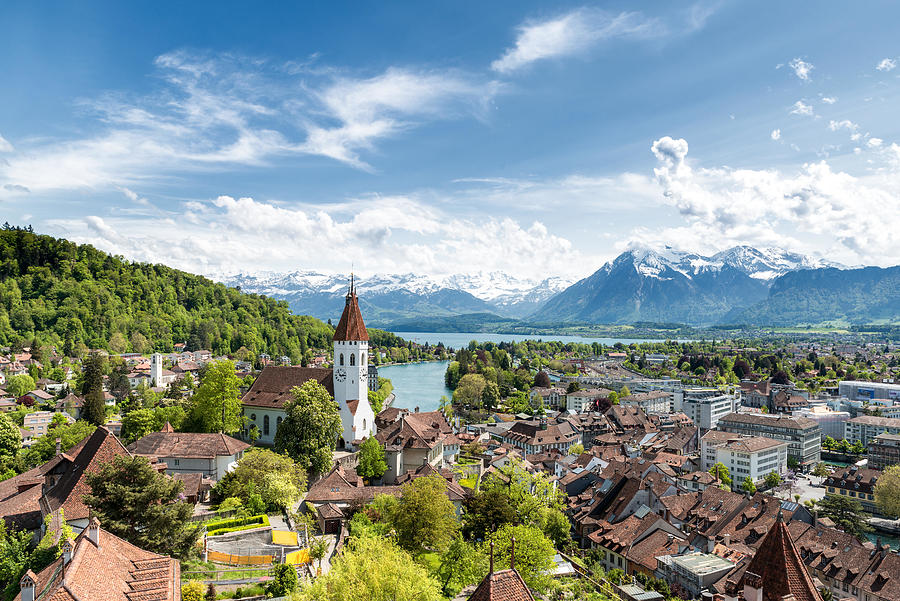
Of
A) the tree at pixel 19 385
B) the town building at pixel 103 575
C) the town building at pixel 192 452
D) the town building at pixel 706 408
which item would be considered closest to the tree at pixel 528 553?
the town building at pixel 103 575

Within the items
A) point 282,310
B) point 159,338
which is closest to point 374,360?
point 282,310

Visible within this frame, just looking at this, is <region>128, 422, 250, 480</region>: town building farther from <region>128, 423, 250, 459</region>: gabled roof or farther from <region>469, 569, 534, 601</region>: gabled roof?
<region>469, 569, 534, 601</region>: gabled roof

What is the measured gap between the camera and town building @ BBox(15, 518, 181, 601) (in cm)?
1259

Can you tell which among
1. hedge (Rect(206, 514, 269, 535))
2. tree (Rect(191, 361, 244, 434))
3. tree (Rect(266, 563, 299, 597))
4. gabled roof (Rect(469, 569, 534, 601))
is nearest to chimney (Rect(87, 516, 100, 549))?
tree (Rect(266, 563, 299, 597))

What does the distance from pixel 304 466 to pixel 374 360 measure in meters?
126

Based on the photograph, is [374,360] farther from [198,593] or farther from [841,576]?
[198,593]

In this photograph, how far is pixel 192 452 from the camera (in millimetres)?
32469

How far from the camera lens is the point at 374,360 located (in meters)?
159

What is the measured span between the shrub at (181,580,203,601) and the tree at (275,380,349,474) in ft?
49.3

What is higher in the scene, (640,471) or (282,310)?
(282,310)

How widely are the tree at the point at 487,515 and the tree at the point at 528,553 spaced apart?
499cm

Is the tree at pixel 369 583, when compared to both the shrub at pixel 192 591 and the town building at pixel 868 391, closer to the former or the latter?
the shrub at pixel 192 591

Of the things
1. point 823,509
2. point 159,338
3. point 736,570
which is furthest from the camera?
point 159,338

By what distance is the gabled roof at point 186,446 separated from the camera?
32250mm
